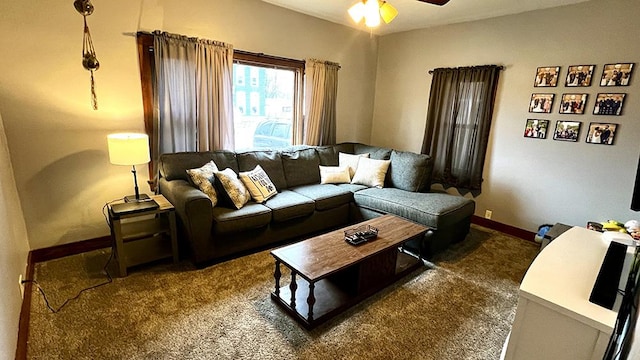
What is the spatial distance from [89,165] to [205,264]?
4.68 feet

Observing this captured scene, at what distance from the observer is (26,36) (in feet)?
7.82

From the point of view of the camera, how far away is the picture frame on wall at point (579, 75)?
305 cm

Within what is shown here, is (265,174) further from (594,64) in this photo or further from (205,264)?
(594,64)

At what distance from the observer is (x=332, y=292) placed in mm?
2303

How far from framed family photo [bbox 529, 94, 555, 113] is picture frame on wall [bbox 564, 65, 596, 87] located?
0.64 ft

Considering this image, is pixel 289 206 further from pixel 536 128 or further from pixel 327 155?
pixel 536 128

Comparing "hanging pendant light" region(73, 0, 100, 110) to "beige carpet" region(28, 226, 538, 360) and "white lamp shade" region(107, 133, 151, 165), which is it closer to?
"white lamp shade" region(107, 133, 151, 165)

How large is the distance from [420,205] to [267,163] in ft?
5.81

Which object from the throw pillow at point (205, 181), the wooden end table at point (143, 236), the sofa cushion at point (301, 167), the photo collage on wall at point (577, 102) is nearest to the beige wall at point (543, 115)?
the photo collage on wall at point (577, 102)

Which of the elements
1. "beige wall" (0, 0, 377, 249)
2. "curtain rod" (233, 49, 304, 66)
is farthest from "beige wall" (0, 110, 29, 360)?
"curtain rod" (233, 49, 304, 66)

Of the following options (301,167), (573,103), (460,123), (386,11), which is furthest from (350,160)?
(573,103)

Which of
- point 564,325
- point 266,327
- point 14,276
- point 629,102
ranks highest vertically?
point 629,102

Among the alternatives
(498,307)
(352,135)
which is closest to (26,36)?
(352,135)

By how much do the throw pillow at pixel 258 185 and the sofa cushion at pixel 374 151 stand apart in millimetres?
1616
